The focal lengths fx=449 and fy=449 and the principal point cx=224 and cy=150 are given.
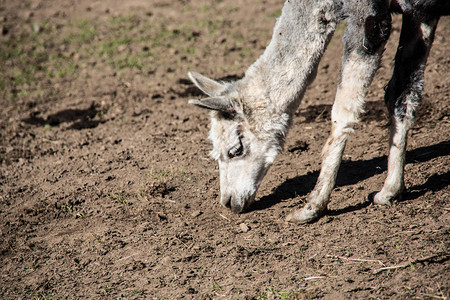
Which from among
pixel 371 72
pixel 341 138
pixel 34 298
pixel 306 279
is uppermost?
pixel 371 72

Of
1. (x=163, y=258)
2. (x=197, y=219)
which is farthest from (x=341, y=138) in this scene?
(x=163, y=258)

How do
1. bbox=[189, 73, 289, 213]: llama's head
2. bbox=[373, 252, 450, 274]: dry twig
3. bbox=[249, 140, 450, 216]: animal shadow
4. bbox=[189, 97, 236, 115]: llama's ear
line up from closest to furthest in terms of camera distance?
bbox=[373, 252, 450, 274]: dry twig, bbox=[189, 97, 236, 115]: llama's ear, bbox=[189, 73, 289, 213]: llama's head, bbox=[249, 140, 450, 216]: animal shadow

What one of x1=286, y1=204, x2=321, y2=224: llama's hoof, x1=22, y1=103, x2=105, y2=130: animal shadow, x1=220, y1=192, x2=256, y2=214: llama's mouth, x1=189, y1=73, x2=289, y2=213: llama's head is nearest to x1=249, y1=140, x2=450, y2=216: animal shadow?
x1=220, y1=192, x2=256, y2=214: llama's mouth

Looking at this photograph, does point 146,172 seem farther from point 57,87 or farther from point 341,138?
point 57,87

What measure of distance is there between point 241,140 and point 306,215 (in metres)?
0.95

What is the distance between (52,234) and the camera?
4.59 metres

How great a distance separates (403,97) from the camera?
4207mm

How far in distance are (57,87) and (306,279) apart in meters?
6.43

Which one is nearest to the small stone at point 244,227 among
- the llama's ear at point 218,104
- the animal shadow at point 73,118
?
the llama's ear at point 218,104

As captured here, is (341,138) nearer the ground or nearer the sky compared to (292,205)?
nearer the sky

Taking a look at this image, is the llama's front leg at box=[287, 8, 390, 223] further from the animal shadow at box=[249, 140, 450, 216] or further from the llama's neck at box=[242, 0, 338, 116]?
the animal shadow at box=[249, 140, 450, 216]

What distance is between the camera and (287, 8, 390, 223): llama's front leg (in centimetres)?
387

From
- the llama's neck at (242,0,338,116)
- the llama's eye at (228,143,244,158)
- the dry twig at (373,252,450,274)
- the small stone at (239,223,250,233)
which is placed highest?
the llama's neck at (242,0,338,116)

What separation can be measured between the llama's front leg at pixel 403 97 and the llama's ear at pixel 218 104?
5.05 ft
